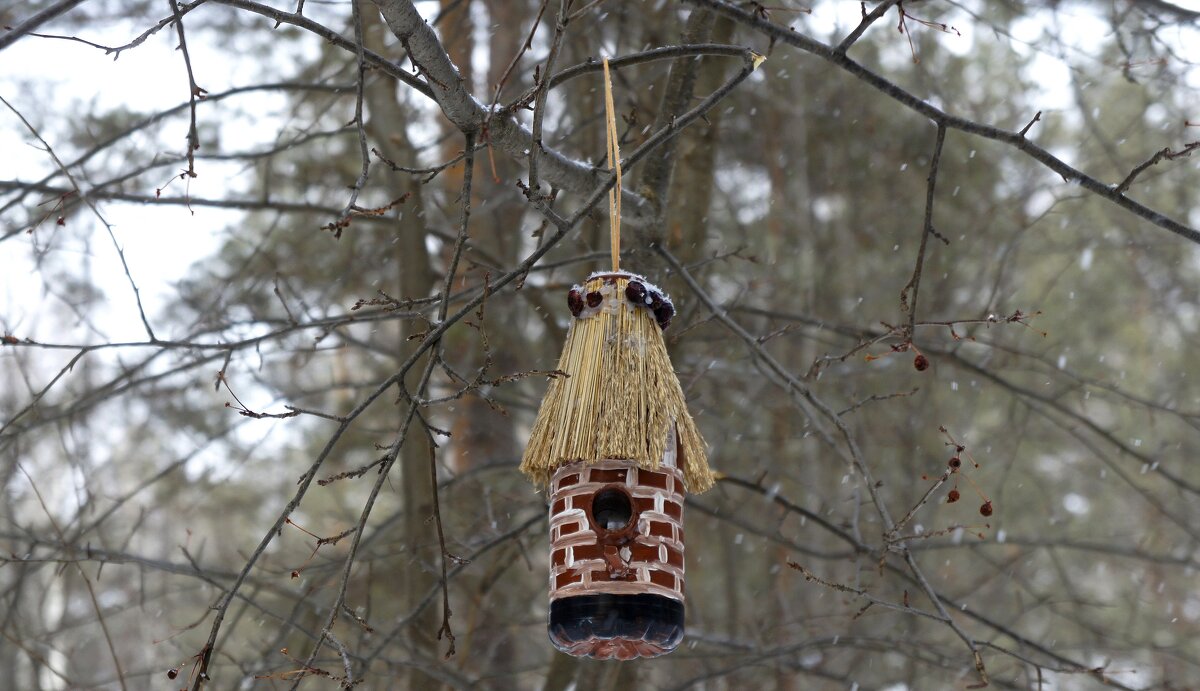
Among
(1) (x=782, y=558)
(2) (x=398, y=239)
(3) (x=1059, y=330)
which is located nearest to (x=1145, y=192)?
(3) (x=1059, y=330)

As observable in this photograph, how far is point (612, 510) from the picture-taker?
3.15 meters

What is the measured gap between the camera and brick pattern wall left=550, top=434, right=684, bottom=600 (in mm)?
2908

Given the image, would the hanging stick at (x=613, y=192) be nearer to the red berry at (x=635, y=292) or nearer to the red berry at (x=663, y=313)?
the red berry at (x=635, y=292)

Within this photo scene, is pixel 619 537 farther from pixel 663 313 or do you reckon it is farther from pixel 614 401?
pixel 663 313

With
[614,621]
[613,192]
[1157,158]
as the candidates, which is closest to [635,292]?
[613,192]

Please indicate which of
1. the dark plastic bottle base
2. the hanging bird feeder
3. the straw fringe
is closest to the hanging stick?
the hanging bird feeder

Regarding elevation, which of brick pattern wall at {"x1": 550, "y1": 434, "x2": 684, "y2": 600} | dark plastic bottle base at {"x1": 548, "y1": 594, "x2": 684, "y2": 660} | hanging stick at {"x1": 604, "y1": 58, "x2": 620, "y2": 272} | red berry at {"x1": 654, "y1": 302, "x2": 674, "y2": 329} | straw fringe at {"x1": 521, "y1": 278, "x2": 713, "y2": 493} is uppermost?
hanging stick at {"x1": 604, "y1": 58, "x2": 620, "y2": 272}

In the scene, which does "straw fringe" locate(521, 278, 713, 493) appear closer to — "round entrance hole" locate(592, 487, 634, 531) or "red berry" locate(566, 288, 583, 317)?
"red berry" locate(566, 288, 583, 317)

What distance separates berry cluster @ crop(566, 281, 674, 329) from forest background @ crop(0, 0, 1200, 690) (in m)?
0.32

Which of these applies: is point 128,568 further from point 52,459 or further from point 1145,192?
point 1145,192

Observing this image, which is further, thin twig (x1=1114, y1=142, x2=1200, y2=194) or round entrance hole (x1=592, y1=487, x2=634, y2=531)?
round entrance hole (x1=592, y1=487, x2=634, y2=531)

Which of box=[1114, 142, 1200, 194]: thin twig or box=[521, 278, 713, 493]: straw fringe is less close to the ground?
box=[1114, 142, 1200, 194]: thin twig

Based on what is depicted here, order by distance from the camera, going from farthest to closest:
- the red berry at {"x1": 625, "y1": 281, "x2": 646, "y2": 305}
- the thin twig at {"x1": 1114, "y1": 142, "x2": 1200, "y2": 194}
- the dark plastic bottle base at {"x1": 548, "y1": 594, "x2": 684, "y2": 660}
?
the red berry at {"x1": 625, "y1": 281, "x2": 646, "y2": 305}, the dark plastic bottle base at {"x1": 548, "y1": 594, "x2": 684, "y2": 660}, the thin twig at {"x1": 1114, "y1": 142, "x2": 1200, "y2": 194}

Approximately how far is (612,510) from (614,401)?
0.37 m
